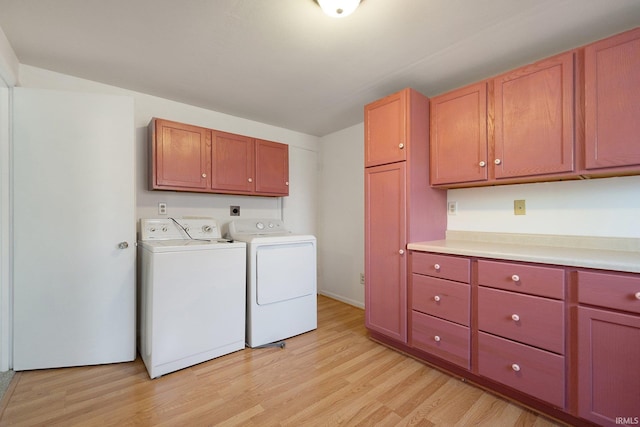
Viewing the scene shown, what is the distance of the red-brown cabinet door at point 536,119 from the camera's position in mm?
1572

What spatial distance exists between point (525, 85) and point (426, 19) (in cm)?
79

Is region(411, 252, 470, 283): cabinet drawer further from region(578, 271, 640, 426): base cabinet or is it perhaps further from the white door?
the white door

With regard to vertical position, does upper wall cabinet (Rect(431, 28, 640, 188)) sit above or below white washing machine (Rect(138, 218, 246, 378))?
above

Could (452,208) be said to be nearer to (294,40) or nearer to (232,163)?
(294,40)

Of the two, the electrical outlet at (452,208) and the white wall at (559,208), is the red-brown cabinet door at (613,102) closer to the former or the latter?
the white wall at (559,208)

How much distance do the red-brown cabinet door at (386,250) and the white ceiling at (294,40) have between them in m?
0.82

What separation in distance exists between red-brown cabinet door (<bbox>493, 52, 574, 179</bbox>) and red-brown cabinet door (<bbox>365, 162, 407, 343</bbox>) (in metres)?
0.70

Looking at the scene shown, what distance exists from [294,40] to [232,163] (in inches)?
52.9

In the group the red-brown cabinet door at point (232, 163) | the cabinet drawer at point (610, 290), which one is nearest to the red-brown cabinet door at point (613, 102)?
the cabinet drawer at point (610, 290)

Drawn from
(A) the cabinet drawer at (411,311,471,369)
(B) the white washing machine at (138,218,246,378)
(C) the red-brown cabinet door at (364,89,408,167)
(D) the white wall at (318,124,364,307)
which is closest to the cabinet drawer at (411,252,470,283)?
(A) the cabinet drawer at (411,311,471,369)

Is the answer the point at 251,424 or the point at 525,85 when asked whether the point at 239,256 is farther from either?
the point at 525,85

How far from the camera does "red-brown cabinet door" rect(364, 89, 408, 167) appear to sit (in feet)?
6.82

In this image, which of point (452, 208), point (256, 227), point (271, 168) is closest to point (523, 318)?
point (452, 208)

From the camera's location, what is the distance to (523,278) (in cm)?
150
